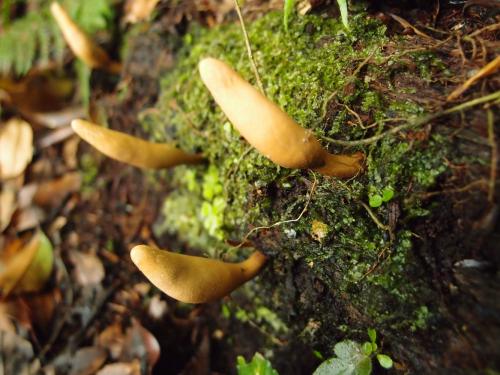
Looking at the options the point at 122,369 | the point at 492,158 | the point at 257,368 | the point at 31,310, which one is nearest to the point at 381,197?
the point at 492,158

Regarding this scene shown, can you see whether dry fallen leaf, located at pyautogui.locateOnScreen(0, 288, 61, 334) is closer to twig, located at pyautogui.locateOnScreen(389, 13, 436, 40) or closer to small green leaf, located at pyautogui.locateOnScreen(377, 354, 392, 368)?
small green leaf, located at pyautogui.locateOnScreen(377, 354, 392, 368)

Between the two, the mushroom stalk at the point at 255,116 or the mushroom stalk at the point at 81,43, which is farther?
the mushroom stalk at the point at 81,43

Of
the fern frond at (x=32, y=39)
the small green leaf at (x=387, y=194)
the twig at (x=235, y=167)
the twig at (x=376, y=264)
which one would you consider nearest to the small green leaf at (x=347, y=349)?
the twig at (x=376, y=264)

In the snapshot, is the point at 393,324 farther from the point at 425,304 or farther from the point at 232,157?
the point at 232,157

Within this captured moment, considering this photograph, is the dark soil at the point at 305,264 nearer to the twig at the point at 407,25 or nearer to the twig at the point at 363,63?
the twig at the point at 407,25

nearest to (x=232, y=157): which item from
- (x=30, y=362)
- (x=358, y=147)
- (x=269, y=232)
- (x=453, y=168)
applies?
(x=269, y=232)

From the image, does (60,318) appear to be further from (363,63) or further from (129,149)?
(363,63)
